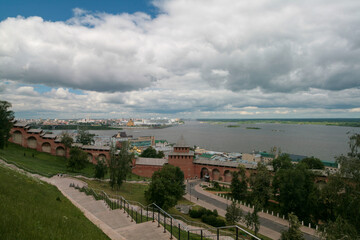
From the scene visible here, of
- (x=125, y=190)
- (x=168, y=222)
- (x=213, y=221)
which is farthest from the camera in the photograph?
(x=125, y=190)

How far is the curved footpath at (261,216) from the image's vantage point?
20.6 meters

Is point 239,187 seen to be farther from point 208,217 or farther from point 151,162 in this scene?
point 151,162

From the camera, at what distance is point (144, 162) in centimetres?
3959

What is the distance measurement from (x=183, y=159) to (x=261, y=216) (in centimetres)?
1868

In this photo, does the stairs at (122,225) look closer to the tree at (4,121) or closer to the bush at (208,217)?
the bush at (208,217)

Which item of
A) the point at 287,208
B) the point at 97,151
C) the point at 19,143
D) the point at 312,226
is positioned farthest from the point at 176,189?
the point at 19,143

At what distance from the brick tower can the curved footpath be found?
5.70m

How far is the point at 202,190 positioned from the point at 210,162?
324 inches

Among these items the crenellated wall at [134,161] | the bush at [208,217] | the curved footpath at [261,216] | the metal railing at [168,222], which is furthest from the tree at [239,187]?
the metal railing at [168,222]

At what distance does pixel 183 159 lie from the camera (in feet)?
134

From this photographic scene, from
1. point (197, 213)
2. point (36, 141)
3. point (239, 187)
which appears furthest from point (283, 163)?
point (36, 141)

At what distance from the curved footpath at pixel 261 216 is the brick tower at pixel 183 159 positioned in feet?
18.7

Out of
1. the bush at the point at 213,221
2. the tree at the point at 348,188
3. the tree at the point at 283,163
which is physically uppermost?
the tree at the point at 348,188

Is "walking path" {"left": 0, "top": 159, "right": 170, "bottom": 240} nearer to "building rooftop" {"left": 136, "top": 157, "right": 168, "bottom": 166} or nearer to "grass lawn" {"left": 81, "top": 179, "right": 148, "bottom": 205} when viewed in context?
"grass lawn" {"left": 81, "top": 179, "right": 148, "bottom": 205}
